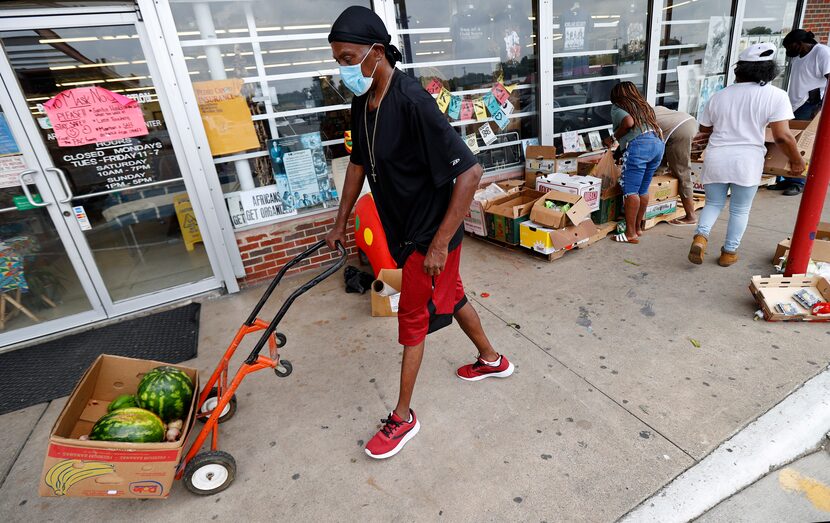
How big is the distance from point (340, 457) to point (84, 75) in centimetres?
364

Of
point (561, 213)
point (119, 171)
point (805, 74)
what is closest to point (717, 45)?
point (805, 74)

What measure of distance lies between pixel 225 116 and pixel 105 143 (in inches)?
39.0

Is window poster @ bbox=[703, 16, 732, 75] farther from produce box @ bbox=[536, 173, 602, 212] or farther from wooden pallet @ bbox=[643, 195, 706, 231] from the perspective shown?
produce box @ bbox=[536, 173, 602, 212]

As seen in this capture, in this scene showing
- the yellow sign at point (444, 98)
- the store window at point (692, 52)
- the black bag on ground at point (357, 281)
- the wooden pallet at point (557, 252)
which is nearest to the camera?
the black bag on ground at point (357, 281)

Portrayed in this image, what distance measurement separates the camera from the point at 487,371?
8.84 feet

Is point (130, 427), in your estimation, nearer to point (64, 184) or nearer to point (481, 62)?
point (64, 184)

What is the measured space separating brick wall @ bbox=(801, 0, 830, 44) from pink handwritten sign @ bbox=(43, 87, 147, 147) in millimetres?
10662

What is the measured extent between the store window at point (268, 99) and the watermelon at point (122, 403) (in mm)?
2280

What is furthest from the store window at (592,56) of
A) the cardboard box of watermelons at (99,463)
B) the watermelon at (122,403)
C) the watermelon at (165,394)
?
the cardboard box of watermelons at (99,463)

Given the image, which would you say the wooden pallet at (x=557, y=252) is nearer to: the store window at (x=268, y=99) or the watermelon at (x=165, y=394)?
the store window at (x=268, y=99)

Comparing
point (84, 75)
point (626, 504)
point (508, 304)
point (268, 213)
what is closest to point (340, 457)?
point (626, 504)

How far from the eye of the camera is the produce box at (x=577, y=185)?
4.35 meters

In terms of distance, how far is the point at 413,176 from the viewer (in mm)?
1999

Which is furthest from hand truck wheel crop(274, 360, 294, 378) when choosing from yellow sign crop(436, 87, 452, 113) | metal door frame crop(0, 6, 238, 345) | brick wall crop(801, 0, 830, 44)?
brick wall crop(801, 0, 830, 44)
